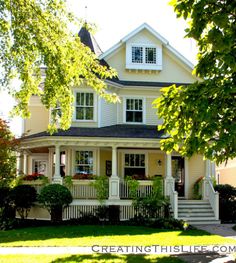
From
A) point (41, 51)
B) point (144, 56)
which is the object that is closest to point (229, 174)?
point (144, 56)

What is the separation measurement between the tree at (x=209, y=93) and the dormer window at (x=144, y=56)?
44.9 feet

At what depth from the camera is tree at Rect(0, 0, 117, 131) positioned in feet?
26.9

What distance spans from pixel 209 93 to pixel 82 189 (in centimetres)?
1234

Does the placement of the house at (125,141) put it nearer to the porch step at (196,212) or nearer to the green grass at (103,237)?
the porch step at (196,212)

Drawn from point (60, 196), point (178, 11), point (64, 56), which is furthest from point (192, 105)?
point (60, 196)

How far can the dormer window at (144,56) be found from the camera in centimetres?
2117

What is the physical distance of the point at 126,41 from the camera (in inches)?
843

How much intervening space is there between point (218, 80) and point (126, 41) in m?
15.1

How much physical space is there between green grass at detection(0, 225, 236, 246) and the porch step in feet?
8.59

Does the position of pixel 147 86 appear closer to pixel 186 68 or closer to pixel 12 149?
pixel 186 68

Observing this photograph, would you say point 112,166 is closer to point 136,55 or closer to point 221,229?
point 221,229

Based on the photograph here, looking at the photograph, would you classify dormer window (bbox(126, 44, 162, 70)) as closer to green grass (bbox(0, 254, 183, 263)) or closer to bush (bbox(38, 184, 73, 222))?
bush (bbox(38, 184, 73, 222))

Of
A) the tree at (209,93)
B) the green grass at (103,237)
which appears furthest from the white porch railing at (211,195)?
the tree at (209,93)

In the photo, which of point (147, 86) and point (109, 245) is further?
point (147, 86)
